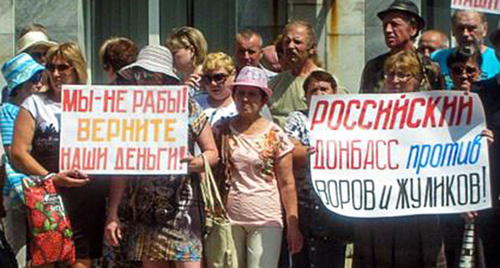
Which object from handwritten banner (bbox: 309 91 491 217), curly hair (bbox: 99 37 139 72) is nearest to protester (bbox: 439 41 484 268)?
handwritten banner (bbox: 309 91 491 217)

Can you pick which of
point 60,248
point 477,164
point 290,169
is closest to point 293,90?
point 290,169

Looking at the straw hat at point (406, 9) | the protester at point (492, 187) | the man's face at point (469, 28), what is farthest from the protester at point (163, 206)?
the man's face at point (469, 28)

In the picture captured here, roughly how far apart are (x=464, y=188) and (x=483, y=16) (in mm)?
2286

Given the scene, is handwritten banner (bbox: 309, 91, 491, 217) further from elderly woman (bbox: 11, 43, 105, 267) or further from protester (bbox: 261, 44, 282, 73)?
protester (bbox: 261, 44, 282, 73)

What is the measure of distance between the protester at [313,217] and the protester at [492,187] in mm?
887

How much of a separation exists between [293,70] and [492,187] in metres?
1.64

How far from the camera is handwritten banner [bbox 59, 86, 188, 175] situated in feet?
27.1

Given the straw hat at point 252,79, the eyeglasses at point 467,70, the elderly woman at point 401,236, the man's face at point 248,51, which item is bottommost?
the elderly woman at point 401,236

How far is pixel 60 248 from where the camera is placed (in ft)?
27.0

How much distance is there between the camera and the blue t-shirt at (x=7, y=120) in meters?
8.68

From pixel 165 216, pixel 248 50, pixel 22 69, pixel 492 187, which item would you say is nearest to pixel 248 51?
pixel 248 50

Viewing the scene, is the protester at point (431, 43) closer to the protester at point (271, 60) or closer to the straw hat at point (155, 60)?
the protester at point (271, 60)

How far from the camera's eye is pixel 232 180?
8.48 m

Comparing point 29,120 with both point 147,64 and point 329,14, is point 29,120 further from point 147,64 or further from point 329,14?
point 329,14
